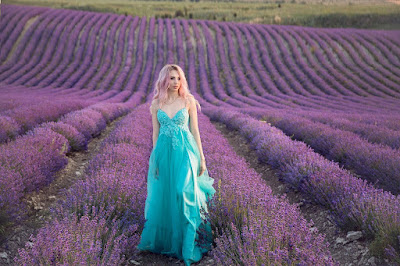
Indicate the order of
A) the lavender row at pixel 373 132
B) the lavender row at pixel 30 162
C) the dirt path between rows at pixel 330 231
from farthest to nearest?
the lavender row at pixel 373 132, the lavender row at pixel 30 162, the dirt path between rows at pixel 330 231

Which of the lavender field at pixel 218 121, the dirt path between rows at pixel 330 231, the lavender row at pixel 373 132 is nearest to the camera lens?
the lavender field at pixel 218 121

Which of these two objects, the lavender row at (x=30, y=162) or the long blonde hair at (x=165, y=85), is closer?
the long blonde hair at (x=165, y=85)

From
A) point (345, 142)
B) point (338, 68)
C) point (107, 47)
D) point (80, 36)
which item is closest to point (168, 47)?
point (107, 47)

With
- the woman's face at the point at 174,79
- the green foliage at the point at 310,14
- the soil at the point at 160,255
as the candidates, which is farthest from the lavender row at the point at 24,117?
the green foliage at the point at 310,14

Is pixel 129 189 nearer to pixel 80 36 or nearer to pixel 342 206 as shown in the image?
pixel 342 206

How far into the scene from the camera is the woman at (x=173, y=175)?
2.98 meters

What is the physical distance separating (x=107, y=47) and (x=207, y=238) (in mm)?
24696

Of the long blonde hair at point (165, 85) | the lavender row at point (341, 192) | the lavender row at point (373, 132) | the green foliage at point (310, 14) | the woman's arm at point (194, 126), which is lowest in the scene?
the lavender row at point (373, 132)

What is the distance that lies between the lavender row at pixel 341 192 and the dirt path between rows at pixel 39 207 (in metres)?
3.17

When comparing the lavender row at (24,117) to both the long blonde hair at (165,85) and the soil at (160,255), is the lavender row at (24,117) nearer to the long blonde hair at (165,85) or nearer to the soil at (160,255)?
the soil at (160,255)

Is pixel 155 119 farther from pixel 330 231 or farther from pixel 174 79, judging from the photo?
pixel 330 231

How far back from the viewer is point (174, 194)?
9.87ft

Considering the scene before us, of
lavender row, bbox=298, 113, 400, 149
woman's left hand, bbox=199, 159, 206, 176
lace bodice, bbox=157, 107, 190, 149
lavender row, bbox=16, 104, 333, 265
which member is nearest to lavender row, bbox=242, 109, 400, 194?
lavender row, bbox=298, 113, 400, 149

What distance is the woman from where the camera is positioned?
9.77ft
